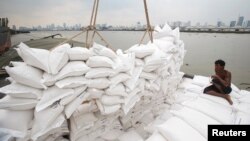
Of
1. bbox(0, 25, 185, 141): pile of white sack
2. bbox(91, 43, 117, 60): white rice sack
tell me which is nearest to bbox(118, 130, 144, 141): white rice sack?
bbox(0, 25, 185, 141): pile of white sack

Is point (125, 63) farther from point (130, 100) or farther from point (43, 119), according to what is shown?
point (43, 119)

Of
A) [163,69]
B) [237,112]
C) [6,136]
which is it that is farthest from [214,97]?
[6,136]

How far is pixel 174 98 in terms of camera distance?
8.64 ft

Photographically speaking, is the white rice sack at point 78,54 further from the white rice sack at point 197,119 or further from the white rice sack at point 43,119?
the white rice sack at point 197,119

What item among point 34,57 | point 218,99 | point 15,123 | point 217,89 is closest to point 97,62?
point 34,57

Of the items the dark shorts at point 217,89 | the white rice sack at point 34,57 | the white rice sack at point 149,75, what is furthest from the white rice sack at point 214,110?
the white rice sack at point 34,57

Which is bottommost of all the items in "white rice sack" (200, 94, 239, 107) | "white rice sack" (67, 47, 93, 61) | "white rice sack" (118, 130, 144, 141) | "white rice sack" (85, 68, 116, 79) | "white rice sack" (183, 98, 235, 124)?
"white rice sack" (118, 130, 144, 141)

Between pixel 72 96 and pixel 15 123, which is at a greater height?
pixel 72 96

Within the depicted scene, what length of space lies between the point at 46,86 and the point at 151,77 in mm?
993

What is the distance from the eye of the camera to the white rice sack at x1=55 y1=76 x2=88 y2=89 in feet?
3.95

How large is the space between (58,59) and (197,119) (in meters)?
1.23

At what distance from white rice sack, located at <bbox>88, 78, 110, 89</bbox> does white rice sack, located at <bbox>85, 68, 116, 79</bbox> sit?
3 centimetres

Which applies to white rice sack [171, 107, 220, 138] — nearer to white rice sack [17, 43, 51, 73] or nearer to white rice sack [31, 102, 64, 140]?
white rice sack [31, 102, 64, 140]

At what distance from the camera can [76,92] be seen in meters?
1.26
